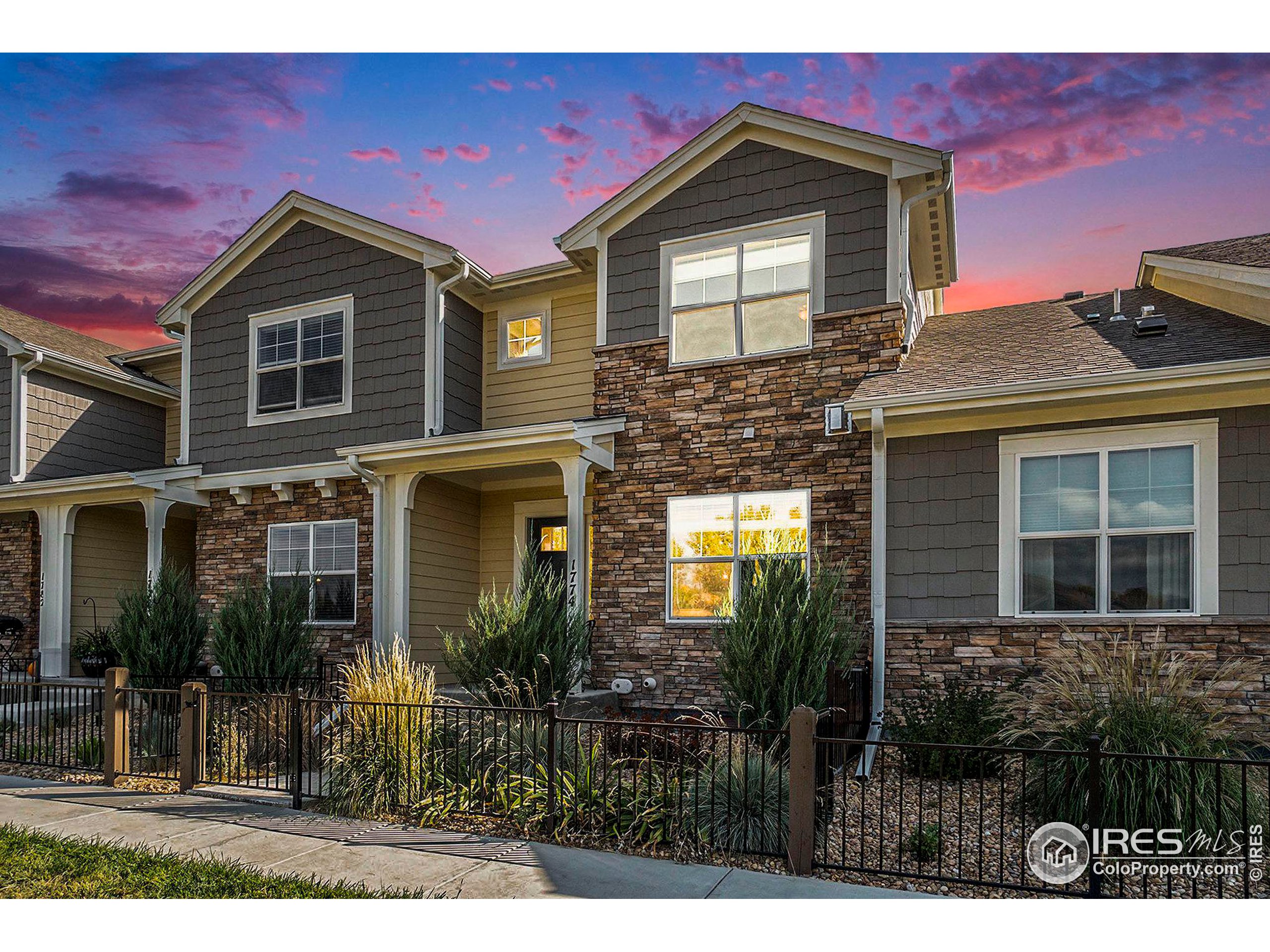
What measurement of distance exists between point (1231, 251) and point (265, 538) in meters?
13.0

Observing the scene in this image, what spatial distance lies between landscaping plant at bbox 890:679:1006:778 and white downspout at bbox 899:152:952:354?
144 inches

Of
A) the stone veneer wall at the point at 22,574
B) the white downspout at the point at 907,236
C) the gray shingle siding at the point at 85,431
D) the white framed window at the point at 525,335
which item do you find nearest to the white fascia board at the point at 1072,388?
the white downspout at the point at 907,236

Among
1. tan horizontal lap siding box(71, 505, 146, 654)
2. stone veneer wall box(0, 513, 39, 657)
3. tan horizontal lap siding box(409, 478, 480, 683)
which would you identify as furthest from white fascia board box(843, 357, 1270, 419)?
stone veneer wall box(0, 513, 39, 657)

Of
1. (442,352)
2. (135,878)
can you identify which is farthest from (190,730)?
(442,352)

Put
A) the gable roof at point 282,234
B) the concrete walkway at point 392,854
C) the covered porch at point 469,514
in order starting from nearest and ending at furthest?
the concrete walkway at point 392,854, the covered porch at point 469,514, the gable roof at point 282,234

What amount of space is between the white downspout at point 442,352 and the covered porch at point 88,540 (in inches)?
167

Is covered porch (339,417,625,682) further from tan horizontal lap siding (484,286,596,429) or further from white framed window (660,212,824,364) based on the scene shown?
white framed window (660,212,824,364)

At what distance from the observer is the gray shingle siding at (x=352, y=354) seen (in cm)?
1287

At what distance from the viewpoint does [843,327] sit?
10.4 m

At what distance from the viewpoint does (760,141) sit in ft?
36.3

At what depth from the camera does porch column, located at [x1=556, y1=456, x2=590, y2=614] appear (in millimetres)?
11031

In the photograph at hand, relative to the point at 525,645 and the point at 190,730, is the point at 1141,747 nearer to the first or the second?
the point at 525,645

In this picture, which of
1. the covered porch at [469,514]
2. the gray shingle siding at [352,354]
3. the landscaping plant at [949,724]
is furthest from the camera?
the gray shingle siding at [352,354]

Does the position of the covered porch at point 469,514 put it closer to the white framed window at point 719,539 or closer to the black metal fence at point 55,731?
the white framed window at point 719,539
